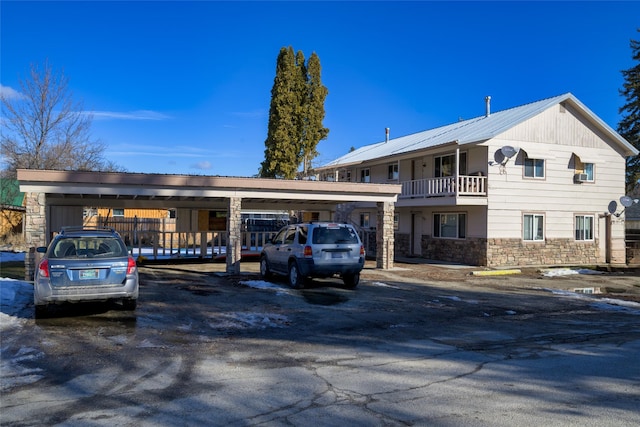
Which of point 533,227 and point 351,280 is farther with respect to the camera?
point 533,227

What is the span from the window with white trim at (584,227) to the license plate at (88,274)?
22.0 meters

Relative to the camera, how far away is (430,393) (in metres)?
5.55

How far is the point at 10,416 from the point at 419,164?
2372 centimetres

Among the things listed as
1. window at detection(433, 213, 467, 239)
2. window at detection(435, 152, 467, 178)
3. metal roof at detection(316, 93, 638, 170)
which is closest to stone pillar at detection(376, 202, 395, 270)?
metal roof at detection(316, 93, 638, 170)

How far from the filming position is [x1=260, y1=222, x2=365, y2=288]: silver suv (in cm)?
1316

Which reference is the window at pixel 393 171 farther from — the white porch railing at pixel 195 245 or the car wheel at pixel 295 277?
the car wheel at pixel 295 277

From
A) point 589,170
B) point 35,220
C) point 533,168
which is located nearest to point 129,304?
point 35,220

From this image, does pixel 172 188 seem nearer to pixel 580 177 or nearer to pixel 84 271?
pixel 84 271

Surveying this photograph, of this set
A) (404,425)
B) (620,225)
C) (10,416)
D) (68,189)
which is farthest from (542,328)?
(620,225)

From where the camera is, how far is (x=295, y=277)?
1360 centimetres

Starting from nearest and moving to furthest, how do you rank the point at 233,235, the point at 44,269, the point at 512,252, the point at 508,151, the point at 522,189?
the point at 44,269, the point at 233,235, the point at 508,151, the point at 512,252, the point at 522,189

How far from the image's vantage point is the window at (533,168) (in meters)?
23.0

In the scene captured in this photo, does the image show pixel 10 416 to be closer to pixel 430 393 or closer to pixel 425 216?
pixel 430 393

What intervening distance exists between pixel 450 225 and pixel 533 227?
363 centimetres
